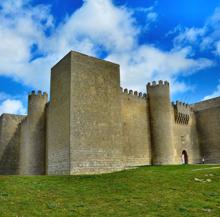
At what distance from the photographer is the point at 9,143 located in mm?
28984

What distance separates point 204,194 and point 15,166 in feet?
72.0

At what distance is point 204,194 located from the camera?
35.7ft

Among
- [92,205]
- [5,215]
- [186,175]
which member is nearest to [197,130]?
[186,175]

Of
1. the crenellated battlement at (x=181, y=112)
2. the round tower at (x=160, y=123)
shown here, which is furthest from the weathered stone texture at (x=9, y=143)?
the crenellated battlement at (x=181, y=112)

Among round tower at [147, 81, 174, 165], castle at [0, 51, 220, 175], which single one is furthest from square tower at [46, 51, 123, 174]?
round tower at [147, 81, 174, 165]

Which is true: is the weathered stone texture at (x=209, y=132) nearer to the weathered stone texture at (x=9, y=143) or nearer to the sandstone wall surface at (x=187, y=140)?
the sandstone wall surface at (x=187, y=140)

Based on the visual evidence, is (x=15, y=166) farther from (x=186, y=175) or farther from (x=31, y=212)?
(x=31, y=212)

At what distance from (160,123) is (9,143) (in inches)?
583

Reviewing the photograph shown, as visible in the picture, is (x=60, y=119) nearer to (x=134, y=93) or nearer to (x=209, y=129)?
(x=134, y=93)

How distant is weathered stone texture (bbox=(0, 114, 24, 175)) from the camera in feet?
93.3

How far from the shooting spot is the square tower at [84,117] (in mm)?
16641

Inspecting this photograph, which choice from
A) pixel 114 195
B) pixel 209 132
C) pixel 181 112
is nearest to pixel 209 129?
pixel 209 132

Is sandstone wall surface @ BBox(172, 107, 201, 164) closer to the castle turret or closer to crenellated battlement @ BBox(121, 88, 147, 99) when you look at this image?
crenellated battlement @ BBox(121, 88, 147, 99)

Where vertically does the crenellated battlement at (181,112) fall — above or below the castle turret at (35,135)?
above
